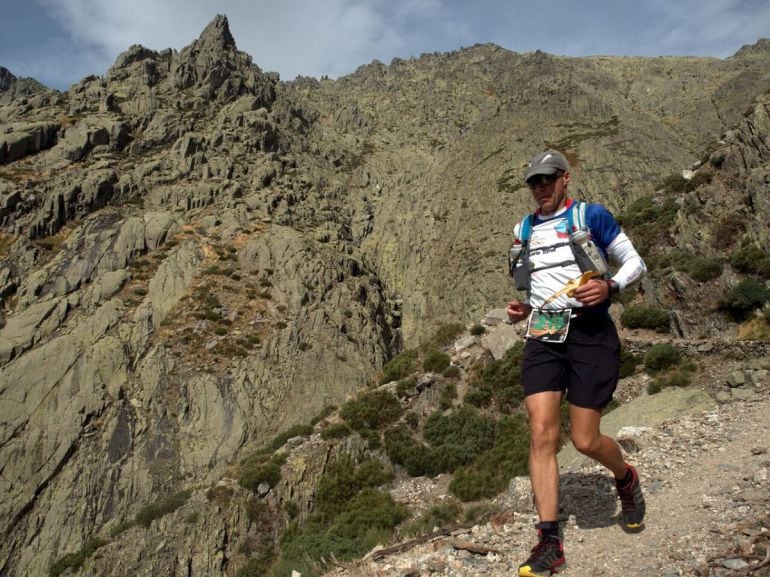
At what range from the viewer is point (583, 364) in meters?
3.74

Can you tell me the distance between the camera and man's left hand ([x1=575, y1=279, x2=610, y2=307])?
3.51 meters

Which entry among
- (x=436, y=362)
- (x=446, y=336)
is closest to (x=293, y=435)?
(x=436, y=362)

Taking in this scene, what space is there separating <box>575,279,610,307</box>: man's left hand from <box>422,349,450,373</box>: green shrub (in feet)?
41.4

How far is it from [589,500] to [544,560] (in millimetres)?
1780

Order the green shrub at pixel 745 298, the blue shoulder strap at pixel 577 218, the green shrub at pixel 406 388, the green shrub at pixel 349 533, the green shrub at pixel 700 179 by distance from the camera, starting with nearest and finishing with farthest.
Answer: the blue shoulder strap at pixel 577 218
the green shrub at pixel 349 533
the green shrub at pixel 745 298
the green shrub at pixel 406 388
the green shrub at pixel 700 179

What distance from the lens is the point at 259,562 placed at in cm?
1369

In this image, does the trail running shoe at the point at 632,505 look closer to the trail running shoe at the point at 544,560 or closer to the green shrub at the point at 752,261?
the trail running shoe at the point at 544,560

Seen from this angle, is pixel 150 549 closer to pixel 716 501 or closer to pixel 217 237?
pixel 716 501

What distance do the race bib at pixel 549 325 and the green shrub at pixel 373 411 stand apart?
39.2ft

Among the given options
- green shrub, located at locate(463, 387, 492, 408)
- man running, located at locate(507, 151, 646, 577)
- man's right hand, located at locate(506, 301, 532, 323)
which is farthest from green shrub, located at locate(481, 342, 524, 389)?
man running, located at locate(507, 151, 646, 577)

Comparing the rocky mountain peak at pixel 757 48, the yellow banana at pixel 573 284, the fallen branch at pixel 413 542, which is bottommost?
the fallen branch at pixel 413 542

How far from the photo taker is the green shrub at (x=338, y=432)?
50.1 ft

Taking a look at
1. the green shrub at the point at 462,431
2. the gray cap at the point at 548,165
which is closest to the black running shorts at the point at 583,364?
the gray cap at the point at 548,165

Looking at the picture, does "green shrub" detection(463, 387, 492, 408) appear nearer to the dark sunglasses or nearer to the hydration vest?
the hydration vest
